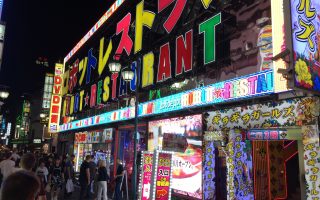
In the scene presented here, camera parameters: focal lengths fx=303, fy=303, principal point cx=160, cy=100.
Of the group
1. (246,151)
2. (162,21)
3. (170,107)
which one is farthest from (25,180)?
(162,21)

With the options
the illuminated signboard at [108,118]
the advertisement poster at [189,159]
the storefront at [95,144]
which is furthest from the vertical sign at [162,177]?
the storefront at [95,144]

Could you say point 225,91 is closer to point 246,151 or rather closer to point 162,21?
point 246,151

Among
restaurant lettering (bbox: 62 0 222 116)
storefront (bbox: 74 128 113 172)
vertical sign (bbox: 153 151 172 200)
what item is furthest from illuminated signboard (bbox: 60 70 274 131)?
storefront (bbox: 74 128 113 172)

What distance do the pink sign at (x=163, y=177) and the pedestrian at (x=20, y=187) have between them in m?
5.27

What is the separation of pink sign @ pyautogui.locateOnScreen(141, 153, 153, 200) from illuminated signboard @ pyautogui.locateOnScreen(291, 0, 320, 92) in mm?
4365

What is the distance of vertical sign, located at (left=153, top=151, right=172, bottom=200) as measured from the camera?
24.8 ft

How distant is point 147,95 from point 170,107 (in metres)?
4.10

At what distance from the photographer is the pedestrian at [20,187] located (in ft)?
8.10

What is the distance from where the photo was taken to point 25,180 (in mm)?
2535

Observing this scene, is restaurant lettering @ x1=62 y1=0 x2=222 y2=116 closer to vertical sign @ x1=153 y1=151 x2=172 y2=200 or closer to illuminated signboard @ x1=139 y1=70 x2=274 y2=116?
illuminated signboard @ x1=139 y1=70 x2=274 y2=116

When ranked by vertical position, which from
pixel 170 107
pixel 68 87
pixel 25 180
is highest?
pixel 68 87

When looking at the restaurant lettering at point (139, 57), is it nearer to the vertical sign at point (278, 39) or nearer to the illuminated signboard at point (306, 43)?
the vertical sign at point (278, 39)

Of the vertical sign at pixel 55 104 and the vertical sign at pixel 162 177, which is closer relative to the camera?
the vertical sign at pixel 162 177

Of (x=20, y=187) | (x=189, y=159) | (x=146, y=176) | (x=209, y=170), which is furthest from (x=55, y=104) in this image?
(x=20, y=187)
